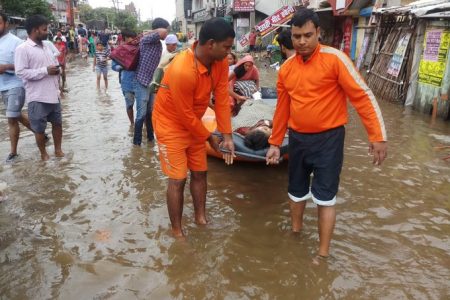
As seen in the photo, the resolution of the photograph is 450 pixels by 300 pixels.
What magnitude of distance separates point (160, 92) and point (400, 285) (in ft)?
7.69

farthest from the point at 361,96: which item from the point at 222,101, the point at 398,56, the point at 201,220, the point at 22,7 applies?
the point at 22,7

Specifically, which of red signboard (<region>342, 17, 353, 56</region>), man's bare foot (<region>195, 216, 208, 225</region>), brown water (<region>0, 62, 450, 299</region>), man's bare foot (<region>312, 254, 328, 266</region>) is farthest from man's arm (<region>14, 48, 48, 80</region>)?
red signboard (<region>342, 17, 353, 56</region>)

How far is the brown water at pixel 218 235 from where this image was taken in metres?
2.95

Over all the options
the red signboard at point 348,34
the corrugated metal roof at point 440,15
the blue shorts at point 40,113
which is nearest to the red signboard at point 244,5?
the red signboard at point 348,34

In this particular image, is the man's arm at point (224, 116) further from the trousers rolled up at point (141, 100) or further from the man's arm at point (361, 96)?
the trousers rolled up at point (141, 100)

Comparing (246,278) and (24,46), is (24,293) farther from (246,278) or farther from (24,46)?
(24,46)

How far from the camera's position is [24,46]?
488 cm

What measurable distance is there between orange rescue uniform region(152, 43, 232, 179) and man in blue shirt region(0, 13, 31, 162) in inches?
114

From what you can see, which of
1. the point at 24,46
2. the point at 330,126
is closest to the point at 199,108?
the point at 330,126

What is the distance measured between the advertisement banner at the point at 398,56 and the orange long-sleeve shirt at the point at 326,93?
7698mm

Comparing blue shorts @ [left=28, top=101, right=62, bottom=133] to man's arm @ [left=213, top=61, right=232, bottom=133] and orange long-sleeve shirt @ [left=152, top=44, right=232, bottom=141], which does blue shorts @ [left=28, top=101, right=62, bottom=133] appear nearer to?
orange long-sleeve shirt @ [left=152, top=44, right=232, bottom=141]

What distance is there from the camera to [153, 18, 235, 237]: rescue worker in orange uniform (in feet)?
9.80

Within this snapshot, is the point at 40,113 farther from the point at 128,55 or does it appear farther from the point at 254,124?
the point at 254,124

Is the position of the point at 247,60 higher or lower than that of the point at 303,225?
higher
